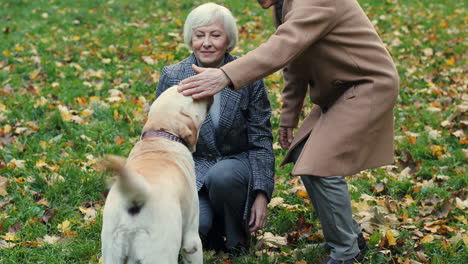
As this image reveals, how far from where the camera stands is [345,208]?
3.26 metres

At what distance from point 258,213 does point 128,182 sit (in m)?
1.67

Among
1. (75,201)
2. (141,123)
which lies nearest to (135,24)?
(141,123)

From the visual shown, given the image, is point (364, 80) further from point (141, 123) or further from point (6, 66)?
point (6, 66)

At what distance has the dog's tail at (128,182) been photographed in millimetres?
2029

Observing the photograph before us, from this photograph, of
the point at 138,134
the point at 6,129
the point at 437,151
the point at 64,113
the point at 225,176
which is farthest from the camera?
the point at 64,113

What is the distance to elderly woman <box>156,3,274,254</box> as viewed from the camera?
3596 millimetres

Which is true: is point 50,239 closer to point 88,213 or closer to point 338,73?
point 88,213

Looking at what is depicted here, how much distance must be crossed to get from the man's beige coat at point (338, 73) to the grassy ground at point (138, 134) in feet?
3.13

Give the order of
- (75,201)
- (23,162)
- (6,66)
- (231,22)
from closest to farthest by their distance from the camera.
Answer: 1. (231,22)
2. (75,201)
3. (23,162)
4. (6,66)

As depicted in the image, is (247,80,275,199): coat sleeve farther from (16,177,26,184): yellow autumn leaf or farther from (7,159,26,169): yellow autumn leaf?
(7,159,26,169): yellow autumn leaf

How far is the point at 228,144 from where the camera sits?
3764mm

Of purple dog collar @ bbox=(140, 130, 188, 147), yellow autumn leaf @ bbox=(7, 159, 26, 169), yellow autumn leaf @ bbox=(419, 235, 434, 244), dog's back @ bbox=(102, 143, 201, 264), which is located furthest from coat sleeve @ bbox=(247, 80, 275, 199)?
yellow autumn leaf @ bbox=(7, 159, 26, 169)

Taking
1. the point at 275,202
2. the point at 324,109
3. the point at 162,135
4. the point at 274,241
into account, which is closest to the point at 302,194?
the point at 275,202

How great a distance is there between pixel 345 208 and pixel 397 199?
150 cm
